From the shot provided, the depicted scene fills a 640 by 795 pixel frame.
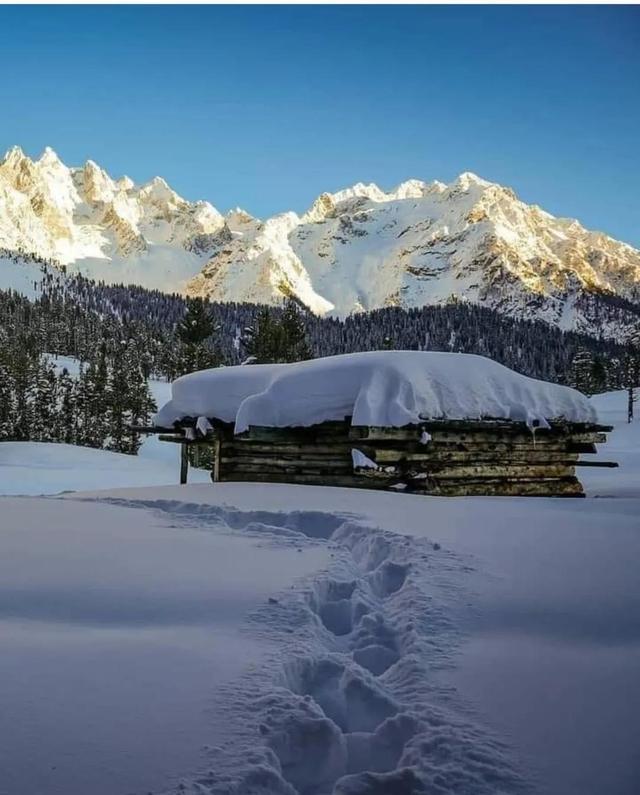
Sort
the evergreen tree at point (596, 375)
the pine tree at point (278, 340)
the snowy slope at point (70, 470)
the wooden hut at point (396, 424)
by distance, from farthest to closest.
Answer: the evergreen tree at point (596, 375) < the pine tree at point (278, 340) < the snowy slope at point (70, 470) < the wooden hut at point (396, 424)

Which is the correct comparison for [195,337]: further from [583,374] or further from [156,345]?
[156,345]

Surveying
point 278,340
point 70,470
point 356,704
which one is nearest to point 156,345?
point 278,340

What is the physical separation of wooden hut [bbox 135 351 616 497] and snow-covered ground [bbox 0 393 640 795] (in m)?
3.58

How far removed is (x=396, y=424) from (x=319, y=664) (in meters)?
5.60

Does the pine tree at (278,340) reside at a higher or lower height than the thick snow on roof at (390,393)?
higher

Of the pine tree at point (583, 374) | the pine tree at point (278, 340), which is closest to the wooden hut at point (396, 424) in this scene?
the pine tree at point (278, 340)

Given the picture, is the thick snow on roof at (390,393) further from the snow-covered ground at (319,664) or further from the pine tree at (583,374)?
the pine tree at (583,374)

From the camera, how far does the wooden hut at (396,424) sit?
27.9 ft

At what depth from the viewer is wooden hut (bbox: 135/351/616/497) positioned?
8492 mm

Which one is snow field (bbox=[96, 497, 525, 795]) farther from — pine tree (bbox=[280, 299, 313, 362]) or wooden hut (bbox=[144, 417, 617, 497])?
pine tree (bbox=[280, 299, 313, 362])

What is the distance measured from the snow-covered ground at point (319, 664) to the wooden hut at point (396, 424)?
141 inches

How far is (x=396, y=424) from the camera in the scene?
805 centimetres

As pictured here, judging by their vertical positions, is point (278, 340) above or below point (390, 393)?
above

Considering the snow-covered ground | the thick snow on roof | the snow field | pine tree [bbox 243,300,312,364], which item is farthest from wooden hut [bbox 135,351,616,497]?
pine tree [bbox 243,300,312,364]
